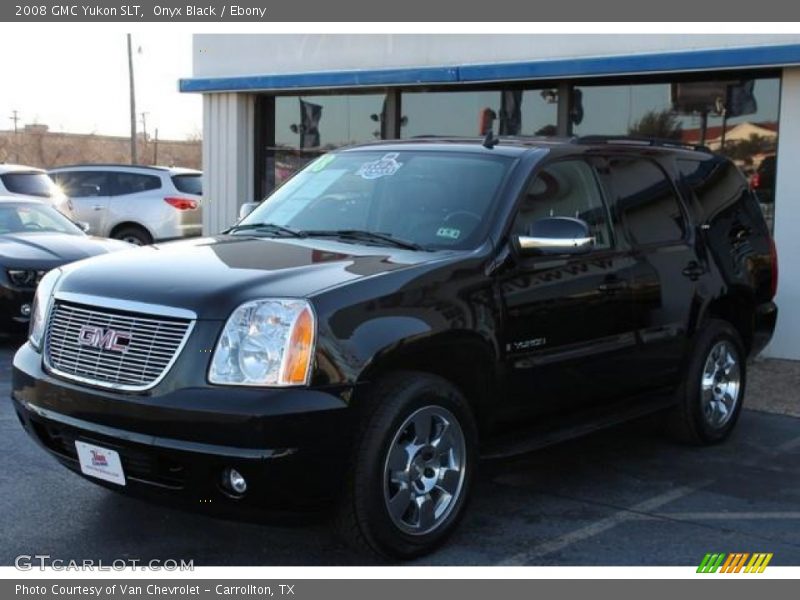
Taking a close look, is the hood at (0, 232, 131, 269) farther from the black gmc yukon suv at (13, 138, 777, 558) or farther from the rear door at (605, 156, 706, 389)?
the rear door at (605, 156, 706, 389)

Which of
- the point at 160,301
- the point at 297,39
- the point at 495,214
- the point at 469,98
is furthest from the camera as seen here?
the point at 297,39

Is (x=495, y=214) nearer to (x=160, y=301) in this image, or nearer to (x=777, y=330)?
(x=160, y=301)

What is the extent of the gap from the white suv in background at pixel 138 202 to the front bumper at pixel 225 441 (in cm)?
1381

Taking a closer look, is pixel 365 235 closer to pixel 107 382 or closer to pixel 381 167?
pixel 381 167

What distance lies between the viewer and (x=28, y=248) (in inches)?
386

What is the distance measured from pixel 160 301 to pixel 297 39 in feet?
29.2

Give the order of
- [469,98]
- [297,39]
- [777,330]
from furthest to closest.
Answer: [297,39] < [469,98] < [777,330]

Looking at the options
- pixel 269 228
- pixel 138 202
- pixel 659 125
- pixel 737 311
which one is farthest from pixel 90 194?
pixel 737 311

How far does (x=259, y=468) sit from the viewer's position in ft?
13.1

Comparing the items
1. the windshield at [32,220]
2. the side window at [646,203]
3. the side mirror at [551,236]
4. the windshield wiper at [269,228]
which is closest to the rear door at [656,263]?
the side window at [646,203]

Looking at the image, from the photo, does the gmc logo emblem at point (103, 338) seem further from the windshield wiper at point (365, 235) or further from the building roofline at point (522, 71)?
the building roofline at point (522, 71)

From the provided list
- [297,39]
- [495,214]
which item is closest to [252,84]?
[297,39]

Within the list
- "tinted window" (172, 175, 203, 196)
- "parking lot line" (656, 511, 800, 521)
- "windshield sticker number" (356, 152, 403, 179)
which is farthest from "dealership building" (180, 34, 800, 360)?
"windshield sticker number" (356, 152, 403, 179)

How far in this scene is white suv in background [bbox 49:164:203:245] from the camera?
17.8 metres
